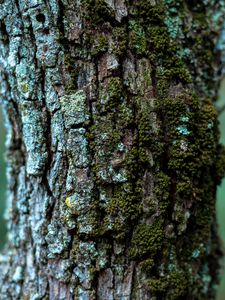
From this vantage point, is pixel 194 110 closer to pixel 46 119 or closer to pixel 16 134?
pixel 46 119

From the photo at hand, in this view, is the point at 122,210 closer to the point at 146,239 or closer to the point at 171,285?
the point at 146,239

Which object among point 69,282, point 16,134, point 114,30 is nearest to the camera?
point 114,30

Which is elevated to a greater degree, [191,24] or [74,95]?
[191,24]

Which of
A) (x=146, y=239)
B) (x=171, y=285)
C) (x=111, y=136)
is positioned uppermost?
(x=111, y=136)

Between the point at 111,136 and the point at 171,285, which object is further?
the point at 171,285

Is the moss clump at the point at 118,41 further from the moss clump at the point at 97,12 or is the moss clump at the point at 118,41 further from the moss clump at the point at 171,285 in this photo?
the moss clump at the point at 171,285

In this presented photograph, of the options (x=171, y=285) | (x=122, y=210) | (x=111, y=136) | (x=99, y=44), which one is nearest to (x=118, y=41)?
(x=99, y=44)

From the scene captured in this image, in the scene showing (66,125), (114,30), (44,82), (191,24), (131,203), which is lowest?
(131,203)

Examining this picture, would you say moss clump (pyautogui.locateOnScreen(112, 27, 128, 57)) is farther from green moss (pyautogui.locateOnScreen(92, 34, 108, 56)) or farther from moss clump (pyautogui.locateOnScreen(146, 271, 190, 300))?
moss clump (pyautogui.locateOnScreen(146, 271, 190, 300))

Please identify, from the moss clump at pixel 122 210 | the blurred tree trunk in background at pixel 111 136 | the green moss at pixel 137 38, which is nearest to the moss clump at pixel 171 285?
the blurred tree trunk in background at pixel 111 136

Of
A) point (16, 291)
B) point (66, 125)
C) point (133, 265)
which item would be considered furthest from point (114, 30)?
point (16, 291)
